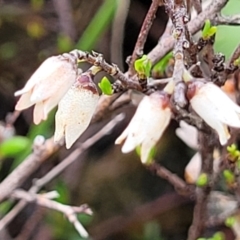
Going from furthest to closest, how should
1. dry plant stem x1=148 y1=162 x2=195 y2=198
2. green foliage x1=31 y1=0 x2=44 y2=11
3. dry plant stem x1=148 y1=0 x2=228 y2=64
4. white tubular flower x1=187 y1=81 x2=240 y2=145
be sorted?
green foliage x1=31 y1=0 x2=44 y2=11 < dry plant stem x1=148 y1=162 x2=195 y2=198 < dry plant stem x1=148 y1=0 x2=228 y2=64 < white tubular flower x1=187 y1=81 x2=240 y2=145

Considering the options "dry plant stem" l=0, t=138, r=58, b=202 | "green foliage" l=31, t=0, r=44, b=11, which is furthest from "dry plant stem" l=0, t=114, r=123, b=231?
"green foliage" l=31, t=0, r=44, b=11

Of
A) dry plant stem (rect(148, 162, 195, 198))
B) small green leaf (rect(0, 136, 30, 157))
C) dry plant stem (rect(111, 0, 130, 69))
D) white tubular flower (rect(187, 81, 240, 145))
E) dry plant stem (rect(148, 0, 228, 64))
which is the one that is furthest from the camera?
dry plant stem (rect(111, 0, 130, 69))

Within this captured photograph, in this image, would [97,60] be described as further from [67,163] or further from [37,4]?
[37,4]

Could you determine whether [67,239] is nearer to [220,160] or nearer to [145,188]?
[145,188]

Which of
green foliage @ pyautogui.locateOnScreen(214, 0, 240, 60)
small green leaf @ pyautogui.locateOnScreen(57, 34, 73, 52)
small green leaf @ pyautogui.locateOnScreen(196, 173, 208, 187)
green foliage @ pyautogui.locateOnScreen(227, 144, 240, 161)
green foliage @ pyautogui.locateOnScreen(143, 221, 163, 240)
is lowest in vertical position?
green foliage @ pyautogui.locateOnScreen(143, 221, 163, 240)

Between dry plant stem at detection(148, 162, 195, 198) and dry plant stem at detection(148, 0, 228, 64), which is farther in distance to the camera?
dry plant stem at detection(148, 162, 195, 198)

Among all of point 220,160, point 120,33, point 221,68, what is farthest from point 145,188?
point 221,68

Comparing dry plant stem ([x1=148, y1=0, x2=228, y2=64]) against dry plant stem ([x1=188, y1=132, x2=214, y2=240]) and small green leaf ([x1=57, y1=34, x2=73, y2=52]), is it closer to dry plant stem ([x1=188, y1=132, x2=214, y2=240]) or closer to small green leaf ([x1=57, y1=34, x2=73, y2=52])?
dry plant stem ([x1=188, y1=132, x2=214, y2=240])
